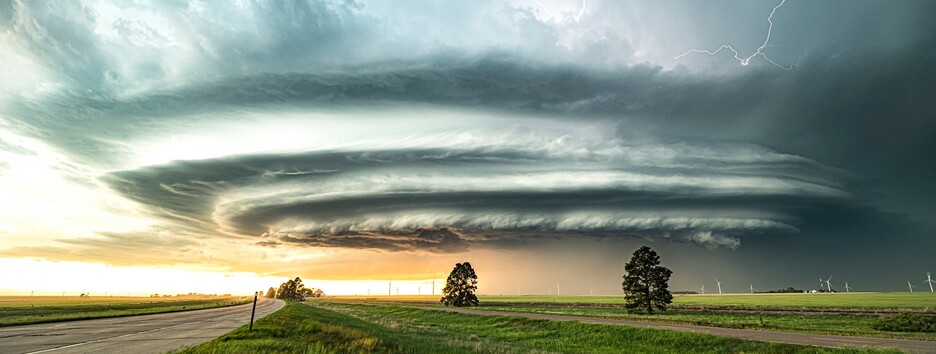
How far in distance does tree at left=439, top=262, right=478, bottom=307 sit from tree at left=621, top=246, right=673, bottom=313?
51.5 meters

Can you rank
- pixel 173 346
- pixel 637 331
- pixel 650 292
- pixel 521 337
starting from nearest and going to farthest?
pixel 173 346
pixel 637 331
pixel 521 337
pixel 650 292

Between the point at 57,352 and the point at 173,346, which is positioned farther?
the point at 173,346

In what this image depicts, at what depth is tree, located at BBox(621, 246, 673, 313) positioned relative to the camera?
7750 cm

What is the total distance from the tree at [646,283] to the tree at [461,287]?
5149cm

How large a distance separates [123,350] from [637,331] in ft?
125

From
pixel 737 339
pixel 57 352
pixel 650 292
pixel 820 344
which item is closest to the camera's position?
pixel 57 352

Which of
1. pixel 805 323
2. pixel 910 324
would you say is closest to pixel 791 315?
pixel 805 323

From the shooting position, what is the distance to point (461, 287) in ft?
402

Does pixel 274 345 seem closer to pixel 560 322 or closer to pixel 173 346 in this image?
pixel 173 346

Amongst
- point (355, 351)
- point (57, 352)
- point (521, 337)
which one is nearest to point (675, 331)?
point (521, 337)

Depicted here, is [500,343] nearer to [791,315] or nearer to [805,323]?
[805,323]

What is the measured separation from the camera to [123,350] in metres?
20.4

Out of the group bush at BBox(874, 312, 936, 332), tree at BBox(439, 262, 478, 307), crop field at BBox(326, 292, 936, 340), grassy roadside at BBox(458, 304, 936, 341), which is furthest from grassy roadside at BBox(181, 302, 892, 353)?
tree at BBox(439, 262, 478, 307)

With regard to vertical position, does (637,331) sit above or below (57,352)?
below
